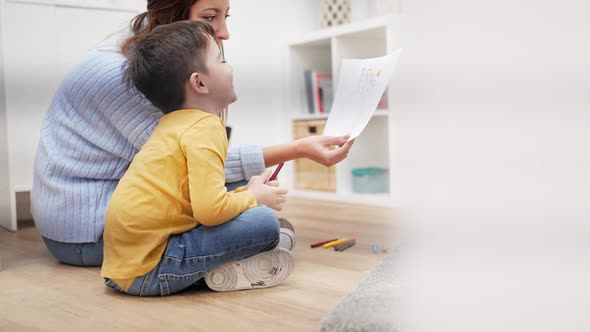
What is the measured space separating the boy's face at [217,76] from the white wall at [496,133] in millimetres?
766

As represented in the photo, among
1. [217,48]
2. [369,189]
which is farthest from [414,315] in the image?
[369,189]

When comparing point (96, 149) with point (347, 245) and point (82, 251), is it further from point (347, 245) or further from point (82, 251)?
point (347, 245)

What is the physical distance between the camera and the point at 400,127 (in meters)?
0.18

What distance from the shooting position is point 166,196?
891 millimetres

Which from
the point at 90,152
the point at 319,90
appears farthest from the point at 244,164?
the point at 319,90

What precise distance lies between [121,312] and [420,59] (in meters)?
0.74

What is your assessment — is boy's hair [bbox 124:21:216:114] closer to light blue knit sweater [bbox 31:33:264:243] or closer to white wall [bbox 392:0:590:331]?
light blue knit sweater [bbox 31:33:264:243]

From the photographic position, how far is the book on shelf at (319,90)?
8.26 feet

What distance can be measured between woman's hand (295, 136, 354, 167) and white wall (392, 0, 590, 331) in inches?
29.4

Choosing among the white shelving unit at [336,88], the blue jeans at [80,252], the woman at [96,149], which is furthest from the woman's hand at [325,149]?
the white shelving unit at [336,88]

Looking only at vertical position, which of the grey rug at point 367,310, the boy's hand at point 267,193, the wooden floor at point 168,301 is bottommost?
the wooden floor at point 168,301

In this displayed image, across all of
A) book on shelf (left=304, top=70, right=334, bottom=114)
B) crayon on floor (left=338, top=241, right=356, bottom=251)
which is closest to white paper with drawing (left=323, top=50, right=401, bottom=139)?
crayon on floor (left=338, top=241, right=356, bottom=251)

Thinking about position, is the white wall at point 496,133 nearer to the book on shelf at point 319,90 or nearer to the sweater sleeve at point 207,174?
the sweater sleeve at point 207,174

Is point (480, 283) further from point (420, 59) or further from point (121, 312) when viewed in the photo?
point (121, 312)
